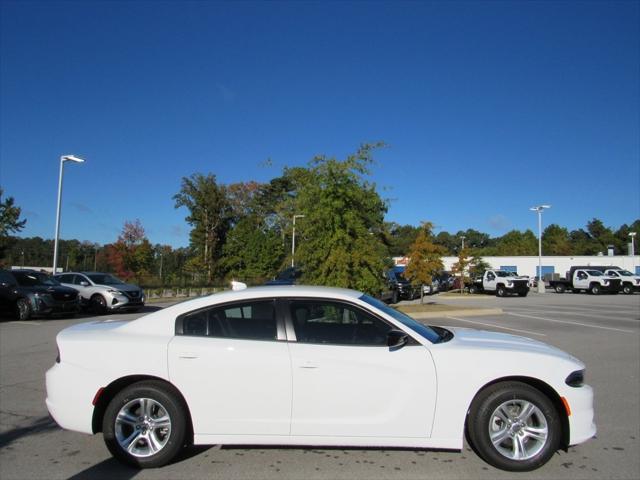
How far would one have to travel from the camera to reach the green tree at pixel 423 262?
2261cm

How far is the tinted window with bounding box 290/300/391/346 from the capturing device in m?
4.12

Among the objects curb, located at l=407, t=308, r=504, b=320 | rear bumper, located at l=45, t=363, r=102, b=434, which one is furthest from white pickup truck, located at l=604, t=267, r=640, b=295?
rear bumper, located at l=45, t=363, r=102, b=434

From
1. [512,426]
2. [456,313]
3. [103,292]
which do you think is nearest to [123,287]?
[103,292]

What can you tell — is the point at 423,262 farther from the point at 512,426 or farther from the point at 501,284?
the point at 512,426

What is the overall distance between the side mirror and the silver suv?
16396mm

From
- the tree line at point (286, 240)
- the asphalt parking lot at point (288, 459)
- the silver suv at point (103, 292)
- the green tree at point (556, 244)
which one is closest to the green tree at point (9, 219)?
the tree line at point (286, 240)

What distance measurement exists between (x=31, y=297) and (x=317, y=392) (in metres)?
14.6

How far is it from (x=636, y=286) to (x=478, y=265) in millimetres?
13061

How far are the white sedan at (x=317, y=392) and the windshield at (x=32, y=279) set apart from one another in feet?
45.5

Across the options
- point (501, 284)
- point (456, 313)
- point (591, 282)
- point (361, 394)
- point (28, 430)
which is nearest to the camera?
point (361, 394)

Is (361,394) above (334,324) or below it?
below

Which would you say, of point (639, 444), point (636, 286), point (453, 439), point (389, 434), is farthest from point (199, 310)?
point (636, 286)

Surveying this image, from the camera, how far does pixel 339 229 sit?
1514 cm

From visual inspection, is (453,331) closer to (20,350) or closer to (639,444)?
(639,444)
